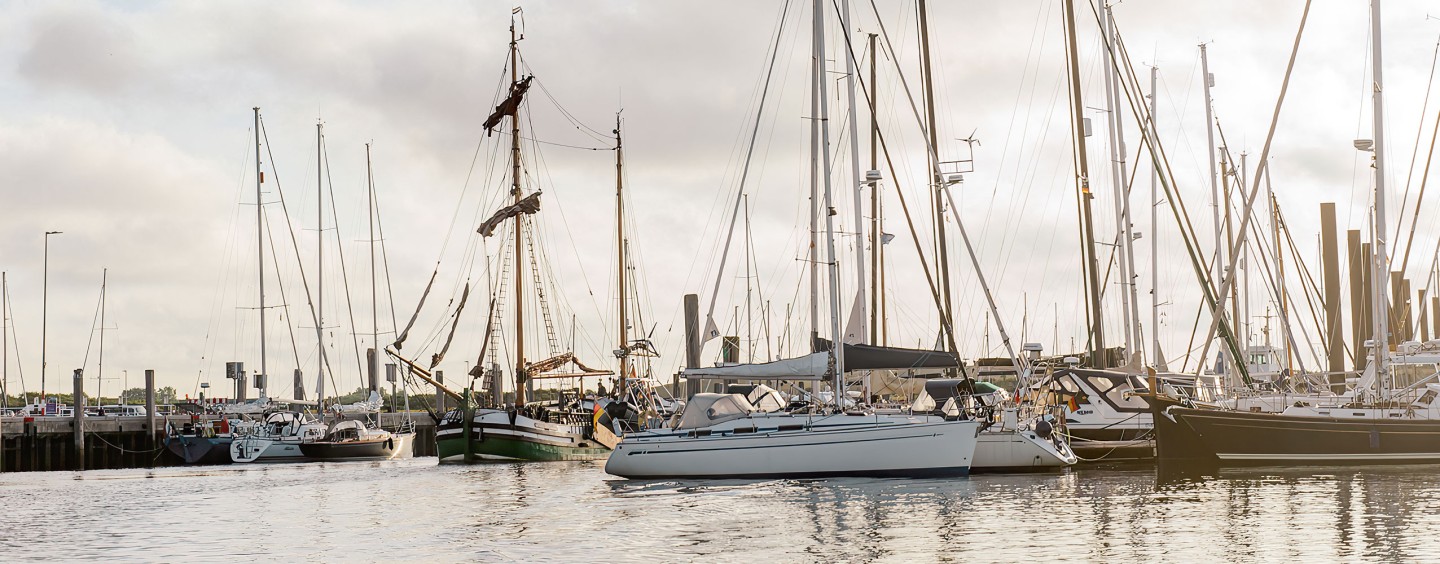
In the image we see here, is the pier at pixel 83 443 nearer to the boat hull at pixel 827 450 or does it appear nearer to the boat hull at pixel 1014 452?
the boat hull at pixel 827 450

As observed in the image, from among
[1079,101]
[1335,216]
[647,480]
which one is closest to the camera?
[647,480]

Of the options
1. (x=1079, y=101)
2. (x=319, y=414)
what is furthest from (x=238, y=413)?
(x=1079, y=101)

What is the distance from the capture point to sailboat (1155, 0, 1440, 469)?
112ft

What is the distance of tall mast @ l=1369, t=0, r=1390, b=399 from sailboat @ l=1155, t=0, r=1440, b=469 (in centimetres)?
2

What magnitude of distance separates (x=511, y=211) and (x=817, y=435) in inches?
944

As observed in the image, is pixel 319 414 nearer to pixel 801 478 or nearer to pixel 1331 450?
pixel 801 478

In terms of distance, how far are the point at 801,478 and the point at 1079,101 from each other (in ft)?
54.8

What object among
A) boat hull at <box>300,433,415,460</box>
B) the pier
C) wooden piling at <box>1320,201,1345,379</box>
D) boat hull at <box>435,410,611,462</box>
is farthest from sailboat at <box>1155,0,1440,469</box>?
the pier

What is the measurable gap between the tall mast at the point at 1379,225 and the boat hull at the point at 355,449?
39388 mm

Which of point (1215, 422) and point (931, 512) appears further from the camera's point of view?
point (1215, 422)

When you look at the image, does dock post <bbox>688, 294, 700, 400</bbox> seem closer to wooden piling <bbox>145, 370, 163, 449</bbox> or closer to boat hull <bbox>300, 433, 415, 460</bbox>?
boat hull <bbox>300, 433, 415, 460</bbox>

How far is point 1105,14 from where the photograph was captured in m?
45.3

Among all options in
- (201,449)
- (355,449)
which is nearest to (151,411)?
(201,449)

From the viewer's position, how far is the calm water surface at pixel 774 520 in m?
20.3
